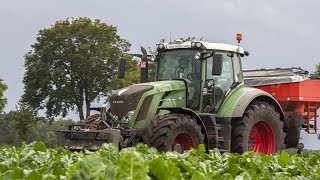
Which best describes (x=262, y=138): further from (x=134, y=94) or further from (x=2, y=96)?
(x=2, y=96)

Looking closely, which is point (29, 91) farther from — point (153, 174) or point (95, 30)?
point (153, 174)

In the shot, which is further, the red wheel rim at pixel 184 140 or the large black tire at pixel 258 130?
the large black tire at pixel 258 130

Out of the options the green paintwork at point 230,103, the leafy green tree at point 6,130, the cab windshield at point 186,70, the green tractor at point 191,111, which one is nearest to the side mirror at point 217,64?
the green tractor at point 191,111

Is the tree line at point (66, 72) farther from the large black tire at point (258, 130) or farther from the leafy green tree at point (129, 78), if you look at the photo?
the large black tire at point (258, 130)

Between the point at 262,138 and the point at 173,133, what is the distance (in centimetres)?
347

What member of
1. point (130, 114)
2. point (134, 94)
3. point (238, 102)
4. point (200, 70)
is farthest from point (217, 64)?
point (130, 114)

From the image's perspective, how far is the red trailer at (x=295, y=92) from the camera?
14930 millimetres

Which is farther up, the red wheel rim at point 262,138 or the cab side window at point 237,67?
the cab side window at point 237,67

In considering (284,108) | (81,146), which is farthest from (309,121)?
(81,146)

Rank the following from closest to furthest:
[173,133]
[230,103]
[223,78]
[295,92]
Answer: [173,133] → [230,103] → [223,78] → [295,92]

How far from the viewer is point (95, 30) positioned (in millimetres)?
50281

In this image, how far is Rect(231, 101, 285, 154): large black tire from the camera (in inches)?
502

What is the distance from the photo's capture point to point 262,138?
13859 mm

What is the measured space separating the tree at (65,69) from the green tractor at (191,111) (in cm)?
3443
